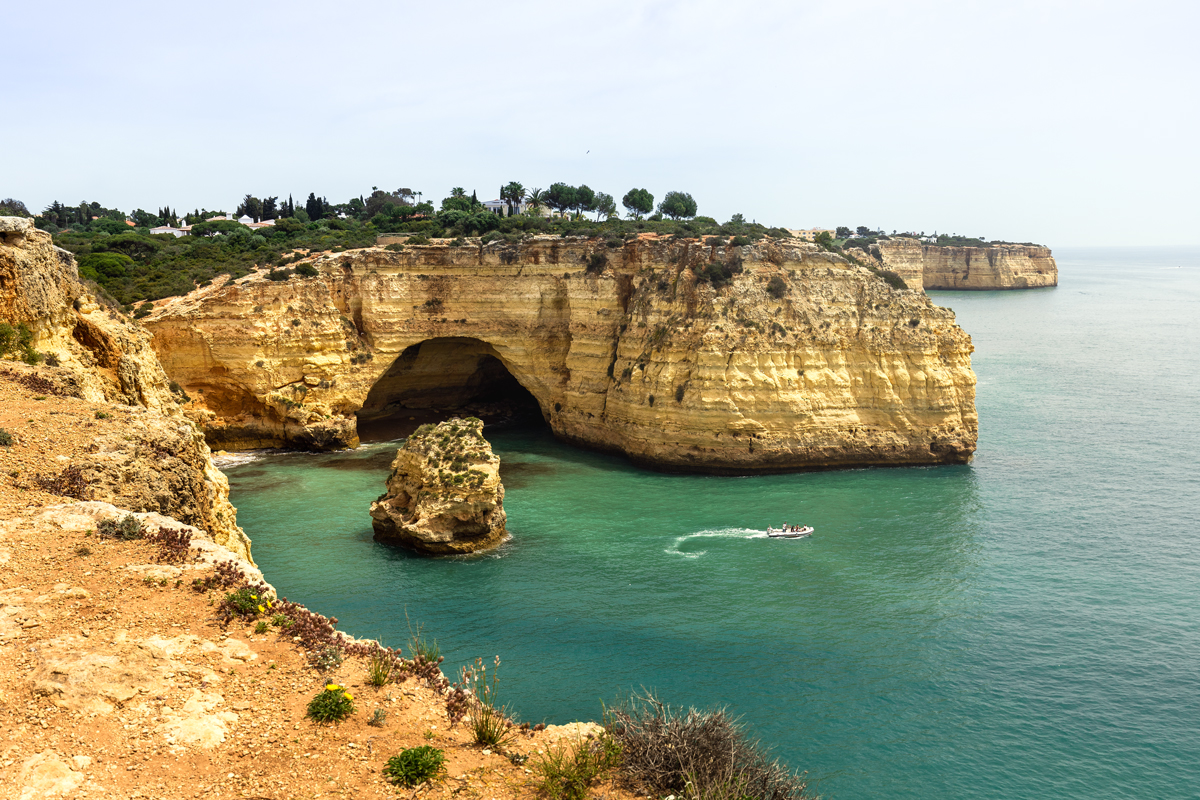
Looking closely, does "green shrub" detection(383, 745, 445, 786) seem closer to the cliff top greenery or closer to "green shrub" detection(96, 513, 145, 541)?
"green shrub" detection(96, 513, 145, 541)

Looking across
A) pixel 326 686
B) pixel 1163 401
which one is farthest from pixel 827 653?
pixel 1163 401

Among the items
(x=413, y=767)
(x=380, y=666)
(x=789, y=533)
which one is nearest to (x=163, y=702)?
(x=380, y=666)

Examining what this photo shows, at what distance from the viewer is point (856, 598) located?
82.8ft

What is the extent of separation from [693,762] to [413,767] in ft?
11.9

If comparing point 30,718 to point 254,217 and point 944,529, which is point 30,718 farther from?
point 254,217

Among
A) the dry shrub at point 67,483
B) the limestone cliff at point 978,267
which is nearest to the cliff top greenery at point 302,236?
the dry shrub at point 67,483

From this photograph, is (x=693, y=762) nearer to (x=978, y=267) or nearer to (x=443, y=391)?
(x=443, y=391)

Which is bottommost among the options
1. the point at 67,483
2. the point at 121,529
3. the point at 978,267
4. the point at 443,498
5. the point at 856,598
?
the point at 856,598

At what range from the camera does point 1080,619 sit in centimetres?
2370

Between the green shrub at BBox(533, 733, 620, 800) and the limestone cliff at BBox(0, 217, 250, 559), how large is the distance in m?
8.56

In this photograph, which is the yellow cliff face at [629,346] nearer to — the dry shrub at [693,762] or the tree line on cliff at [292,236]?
the tree line on cliff at [292,236]

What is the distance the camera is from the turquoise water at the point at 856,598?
703 inches

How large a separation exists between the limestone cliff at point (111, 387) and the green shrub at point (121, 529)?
143cm

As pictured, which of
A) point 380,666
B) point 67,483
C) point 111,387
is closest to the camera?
point 380,666
